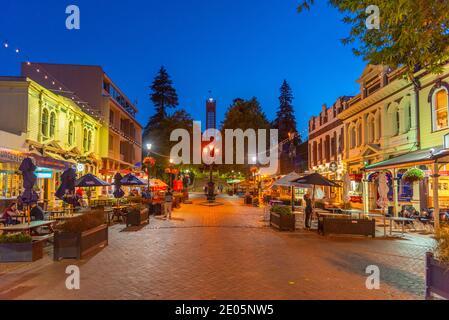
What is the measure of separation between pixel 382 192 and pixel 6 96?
19506 mm

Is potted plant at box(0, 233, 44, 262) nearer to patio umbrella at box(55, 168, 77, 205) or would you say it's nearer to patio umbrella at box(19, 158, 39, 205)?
A: patio umbrella at box(19, 158, 39, 205)

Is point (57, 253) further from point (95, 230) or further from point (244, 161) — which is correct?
point (244, 161)

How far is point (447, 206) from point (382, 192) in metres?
3.33

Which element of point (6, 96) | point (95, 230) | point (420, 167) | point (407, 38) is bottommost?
point (95, 230)

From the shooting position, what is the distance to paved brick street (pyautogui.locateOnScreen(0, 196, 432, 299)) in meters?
6.43

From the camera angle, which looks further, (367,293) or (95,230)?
(95,230)

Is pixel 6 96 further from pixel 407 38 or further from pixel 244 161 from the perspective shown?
pixel 244 161

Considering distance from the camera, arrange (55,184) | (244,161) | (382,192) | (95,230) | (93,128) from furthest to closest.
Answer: (244,161)
(93,128)
(55,184)
(382,192)
(95,230)

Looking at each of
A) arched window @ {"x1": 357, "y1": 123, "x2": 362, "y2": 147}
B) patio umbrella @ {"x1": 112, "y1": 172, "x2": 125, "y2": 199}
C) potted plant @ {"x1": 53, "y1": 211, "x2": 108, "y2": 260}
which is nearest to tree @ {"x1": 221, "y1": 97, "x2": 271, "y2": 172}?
arched window @ {"x1": 357, "y1": 123, "x2": 362, "y2": 147}

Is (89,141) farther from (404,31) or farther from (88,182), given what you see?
(404,31)

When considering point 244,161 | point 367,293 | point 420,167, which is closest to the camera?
point 367,293
